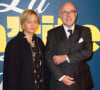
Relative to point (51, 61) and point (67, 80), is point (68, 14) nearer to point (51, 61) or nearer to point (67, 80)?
point (51, 61)

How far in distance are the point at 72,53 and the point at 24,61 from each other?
67cm

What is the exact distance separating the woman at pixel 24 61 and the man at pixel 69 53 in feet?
0.69

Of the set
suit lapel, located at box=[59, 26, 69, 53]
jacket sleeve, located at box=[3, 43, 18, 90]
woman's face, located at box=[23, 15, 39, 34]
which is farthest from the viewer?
suit lapel, located at box=[59, 26, 69, 53]

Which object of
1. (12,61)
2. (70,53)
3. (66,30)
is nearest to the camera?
(12,61)

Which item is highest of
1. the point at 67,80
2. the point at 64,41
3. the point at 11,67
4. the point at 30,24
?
the point at 30,24

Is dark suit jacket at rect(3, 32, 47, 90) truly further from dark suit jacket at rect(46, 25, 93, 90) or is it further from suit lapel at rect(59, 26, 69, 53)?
suit lapel at rect(59, 26, 69, 53)

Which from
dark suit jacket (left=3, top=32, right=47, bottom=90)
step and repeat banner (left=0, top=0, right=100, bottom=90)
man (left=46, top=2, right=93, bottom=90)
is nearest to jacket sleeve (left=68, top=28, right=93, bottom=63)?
man (left=46, top=2, right=93, bottom=90)

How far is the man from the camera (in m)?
1.89

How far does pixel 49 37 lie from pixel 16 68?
0.66 m

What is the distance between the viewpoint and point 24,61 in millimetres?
1765

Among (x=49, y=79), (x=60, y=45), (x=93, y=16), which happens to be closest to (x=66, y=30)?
(x=60, y=45)

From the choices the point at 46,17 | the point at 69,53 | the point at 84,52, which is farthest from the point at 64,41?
the point at 46,17

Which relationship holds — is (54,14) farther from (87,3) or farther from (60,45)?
(60,45)

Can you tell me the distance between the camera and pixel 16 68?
5.64ft
